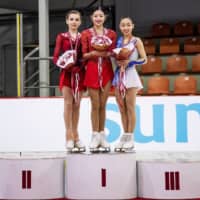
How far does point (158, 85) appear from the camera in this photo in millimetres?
9953

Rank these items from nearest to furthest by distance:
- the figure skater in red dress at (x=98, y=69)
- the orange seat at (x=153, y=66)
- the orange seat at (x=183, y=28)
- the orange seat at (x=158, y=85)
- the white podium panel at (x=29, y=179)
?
the white podium panel at (x=29, y=179) < the figure skater in red dress at (x=98, y=69) < the orange seat at (x=158, y=85) < the orange seat at (x=153, y=66) < the orange seat at (x=183, y=28)

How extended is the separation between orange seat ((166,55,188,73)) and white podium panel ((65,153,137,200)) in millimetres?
5879

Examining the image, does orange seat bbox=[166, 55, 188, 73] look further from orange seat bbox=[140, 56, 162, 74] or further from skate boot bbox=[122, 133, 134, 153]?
skate boot bbox=[122, 133, 134, 153]

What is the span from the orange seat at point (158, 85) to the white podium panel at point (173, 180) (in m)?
4.98

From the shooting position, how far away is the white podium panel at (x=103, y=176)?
4.86 metres

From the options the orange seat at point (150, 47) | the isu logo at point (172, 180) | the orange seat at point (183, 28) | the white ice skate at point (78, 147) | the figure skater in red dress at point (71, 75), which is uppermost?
the orange seat at point (183, 28)

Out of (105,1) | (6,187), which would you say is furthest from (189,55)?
(6,187)

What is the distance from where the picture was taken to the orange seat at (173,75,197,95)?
9.70 m

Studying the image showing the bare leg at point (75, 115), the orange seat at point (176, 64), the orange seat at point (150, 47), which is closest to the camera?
the bare leg at point (75, 115)

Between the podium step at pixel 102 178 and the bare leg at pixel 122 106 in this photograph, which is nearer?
the podium step at pixel 102 178

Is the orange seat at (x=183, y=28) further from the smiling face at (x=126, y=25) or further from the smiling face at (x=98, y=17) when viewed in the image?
the smiling face at (x=98, y=17)

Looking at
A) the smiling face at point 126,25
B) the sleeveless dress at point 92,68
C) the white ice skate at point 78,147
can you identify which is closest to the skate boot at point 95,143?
the white ice skate at point 78,147

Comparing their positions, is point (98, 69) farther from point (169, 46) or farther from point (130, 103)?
point (169, 46)

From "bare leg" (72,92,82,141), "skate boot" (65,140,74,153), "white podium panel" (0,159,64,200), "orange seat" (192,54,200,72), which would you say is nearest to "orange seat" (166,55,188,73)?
"orange seat" (192,54,200,72)
